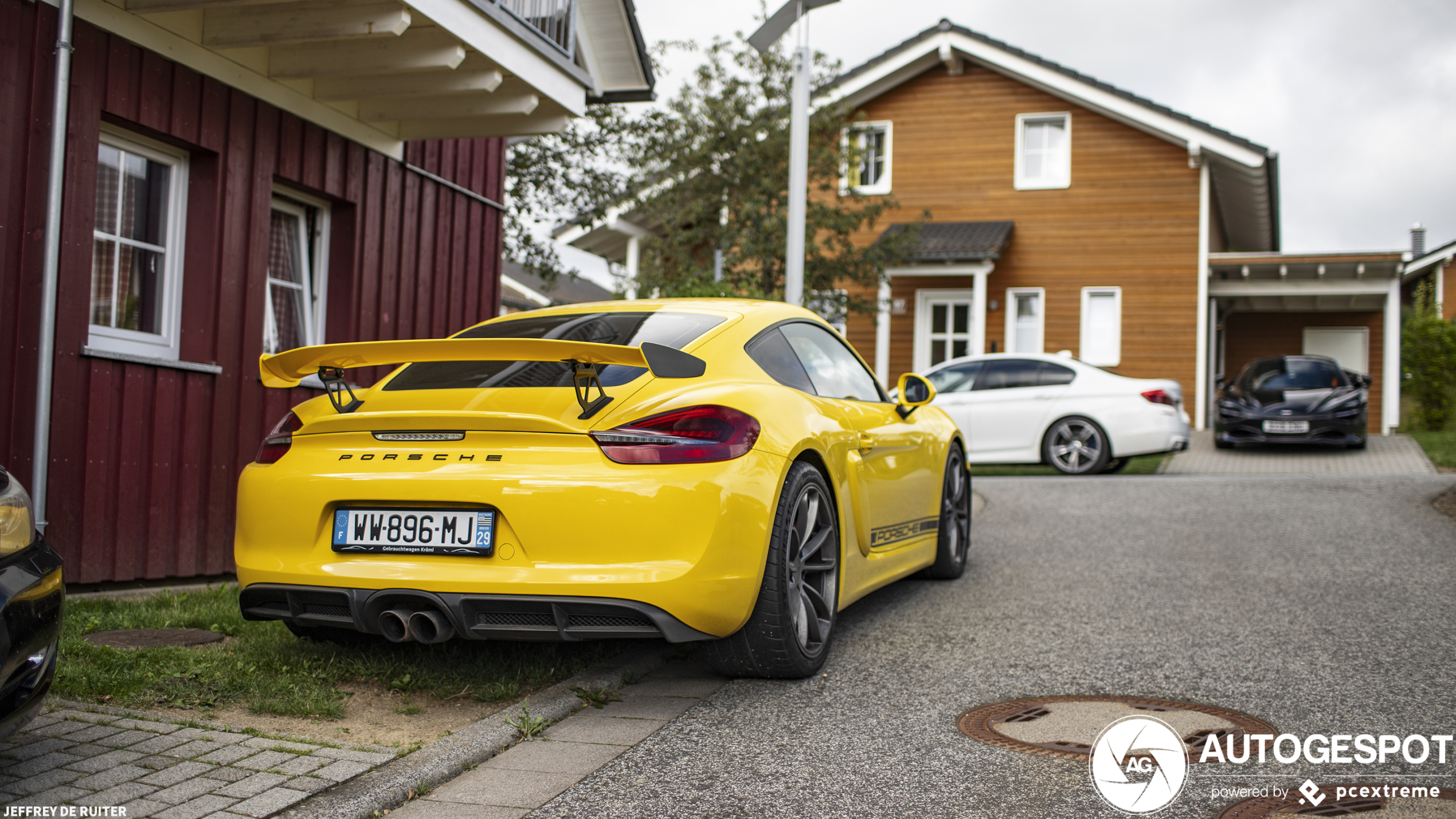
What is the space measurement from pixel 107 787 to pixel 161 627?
2139 millimetres

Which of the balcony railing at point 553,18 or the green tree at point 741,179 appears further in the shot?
the green tree at point 741,179

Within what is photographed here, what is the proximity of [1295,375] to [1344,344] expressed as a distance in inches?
453

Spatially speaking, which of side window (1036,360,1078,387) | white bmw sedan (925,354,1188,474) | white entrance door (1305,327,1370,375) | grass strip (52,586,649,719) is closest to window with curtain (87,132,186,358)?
grass strip (52,586,649,719)

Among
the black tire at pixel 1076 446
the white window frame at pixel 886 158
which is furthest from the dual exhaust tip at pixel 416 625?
the white window frame at pixel 886 158

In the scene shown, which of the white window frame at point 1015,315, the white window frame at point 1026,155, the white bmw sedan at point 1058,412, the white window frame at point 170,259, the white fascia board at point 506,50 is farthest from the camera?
the white window frame at point 1015,315

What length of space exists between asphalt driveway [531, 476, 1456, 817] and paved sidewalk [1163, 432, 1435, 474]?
5732 millimetres

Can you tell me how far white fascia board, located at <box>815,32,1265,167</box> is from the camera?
20.2 metres

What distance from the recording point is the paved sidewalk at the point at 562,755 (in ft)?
9.61

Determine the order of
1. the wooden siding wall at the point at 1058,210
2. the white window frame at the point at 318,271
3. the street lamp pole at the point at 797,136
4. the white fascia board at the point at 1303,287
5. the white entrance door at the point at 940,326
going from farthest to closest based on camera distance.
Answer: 1. the white entrance door at the point at 940,326
2. the wooden siding wall at the point at 1058,210
3. the white fascia board at the point at 1303,287
4. the street lamp pole at the point at 797,136
5. the white window frame at the point at 318,271

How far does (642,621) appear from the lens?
3.50 m

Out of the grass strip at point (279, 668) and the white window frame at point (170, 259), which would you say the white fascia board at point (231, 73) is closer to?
the white window frame at point (170, 259)

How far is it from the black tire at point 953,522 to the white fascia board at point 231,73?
14.4 ft

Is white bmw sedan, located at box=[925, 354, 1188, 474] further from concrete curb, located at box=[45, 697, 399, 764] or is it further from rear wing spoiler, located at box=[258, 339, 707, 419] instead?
concrete curb, located at box=[45, 697, 399, 764]

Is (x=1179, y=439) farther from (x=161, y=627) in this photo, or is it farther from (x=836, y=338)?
(x=161, y=627)
